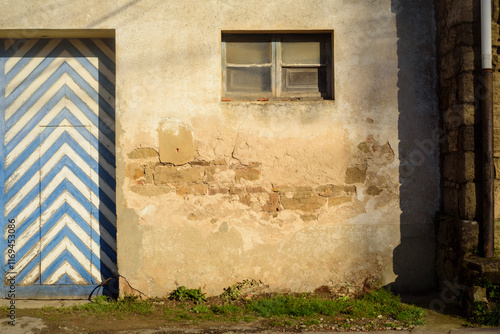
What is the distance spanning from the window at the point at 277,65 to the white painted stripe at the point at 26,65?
1952 millimetres

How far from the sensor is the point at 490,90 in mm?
3998

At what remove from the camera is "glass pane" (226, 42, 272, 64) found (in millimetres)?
4688

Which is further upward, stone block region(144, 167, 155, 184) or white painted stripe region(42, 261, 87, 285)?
stone block region(144, 167, 155, 184)

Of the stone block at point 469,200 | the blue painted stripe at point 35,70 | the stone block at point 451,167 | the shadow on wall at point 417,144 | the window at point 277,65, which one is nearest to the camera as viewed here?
the stone block at point 469,200

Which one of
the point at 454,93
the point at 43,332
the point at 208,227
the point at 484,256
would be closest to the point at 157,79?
the point at 208,227

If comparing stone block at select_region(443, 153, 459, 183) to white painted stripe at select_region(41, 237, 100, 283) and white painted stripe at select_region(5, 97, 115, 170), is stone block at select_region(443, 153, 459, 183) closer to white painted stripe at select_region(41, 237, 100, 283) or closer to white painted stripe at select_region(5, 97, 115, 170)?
white painted stripe at select_region(5, 97, 115, 170)

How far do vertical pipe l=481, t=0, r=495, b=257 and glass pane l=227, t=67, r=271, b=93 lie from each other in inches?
82.1

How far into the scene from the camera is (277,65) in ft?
15.4

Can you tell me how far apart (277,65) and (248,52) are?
34cm

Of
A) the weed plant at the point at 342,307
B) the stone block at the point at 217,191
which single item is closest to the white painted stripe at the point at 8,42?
the stone block at the point at 217,191

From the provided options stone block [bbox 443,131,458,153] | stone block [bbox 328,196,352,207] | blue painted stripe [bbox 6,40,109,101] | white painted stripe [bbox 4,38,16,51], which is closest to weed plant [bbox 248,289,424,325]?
stone block [bbox 328,196,352,207]

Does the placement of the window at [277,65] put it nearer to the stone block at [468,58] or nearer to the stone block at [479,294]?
the stone block at [468,58]

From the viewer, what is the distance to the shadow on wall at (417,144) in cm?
456

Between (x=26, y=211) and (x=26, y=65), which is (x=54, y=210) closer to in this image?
(x=26, y=211)
